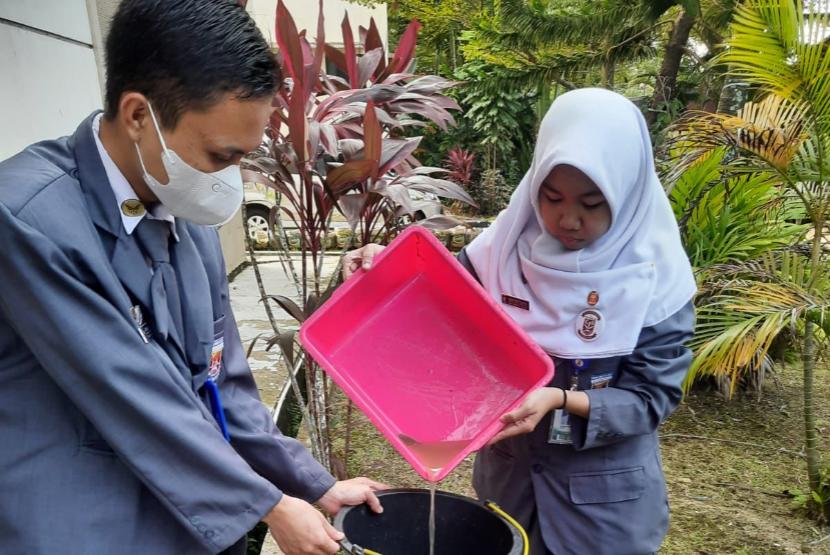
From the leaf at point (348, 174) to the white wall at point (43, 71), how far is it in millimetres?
1127

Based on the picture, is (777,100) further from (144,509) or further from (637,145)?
(144,509)

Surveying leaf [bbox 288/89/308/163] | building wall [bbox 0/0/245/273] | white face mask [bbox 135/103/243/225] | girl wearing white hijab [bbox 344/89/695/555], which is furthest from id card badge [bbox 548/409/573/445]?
building wall [bbox 0/0/245/273]

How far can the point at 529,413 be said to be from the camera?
1.23 metres

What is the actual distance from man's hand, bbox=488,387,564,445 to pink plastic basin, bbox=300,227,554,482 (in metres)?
0.08

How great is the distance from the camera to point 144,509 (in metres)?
0.94

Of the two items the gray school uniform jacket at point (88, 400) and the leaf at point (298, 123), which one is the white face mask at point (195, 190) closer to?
the gray school uniform jacket at point (88, 400)

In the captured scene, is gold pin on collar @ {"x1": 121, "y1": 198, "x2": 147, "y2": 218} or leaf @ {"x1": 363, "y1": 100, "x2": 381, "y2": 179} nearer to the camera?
gold pin on collar @ {"x1": 121, "y1": 198, "x2": 147, "y2": 218}

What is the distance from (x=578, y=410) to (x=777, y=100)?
2.10 metres

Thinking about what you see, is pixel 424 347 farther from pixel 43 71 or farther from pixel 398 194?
pixel 43 71

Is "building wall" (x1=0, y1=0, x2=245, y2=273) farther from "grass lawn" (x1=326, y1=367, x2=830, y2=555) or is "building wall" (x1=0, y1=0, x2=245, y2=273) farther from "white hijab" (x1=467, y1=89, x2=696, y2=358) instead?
"grass lawn" (x1=326, y1=367, x2=830, y2=555)

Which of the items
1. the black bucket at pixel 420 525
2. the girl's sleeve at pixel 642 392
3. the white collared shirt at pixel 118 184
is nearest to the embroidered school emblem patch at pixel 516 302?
the girl's sleeve at pixel 642 392

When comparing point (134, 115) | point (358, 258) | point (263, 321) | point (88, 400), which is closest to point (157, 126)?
point (134, 115)

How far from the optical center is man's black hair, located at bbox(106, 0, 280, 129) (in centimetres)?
87

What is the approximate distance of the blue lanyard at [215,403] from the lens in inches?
44.2
